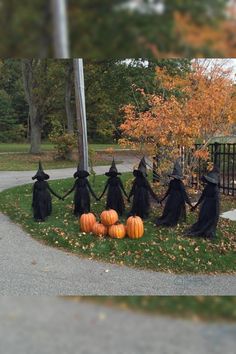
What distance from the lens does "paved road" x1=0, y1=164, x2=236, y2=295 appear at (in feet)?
13.5

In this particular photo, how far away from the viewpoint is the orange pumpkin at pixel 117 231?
19.1ft

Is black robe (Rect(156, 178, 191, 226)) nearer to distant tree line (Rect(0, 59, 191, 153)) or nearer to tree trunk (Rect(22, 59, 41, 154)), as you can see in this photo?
distant tree line (Rect(0, 59, 191, 153))

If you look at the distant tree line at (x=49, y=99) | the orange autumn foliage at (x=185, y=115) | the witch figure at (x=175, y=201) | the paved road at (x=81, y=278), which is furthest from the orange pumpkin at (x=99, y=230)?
the distant tree line at (x=49, y=99)

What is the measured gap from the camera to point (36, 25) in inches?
39.5

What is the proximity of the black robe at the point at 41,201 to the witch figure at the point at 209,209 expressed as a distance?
106 inches

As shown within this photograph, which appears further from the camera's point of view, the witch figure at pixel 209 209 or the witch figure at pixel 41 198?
the witch figure at pixel 41 198

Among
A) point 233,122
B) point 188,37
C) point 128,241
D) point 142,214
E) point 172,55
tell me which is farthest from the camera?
point 233,122

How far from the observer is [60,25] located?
3.33 ft

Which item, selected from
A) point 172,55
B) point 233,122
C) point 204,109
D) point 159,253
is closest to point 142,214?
point 159,253

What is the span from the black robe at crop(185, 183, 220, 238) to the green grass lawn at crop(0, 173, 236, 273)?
17 centimetres

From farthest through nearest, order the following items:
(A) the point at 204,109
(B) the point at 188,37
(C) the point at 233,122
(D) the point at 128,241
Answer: (C) the point at 233,122
(A) the point at 204,109
(D) the point at 128,241
(B) the point at 188,37

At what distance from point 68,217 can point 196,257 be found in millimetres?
2774

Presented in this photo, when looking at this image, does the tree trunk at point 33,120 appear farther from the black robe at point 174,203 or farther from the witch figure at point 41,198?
the black robe at point 174,203

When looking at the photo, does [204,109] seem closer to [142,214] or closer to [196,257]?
[142,214]
